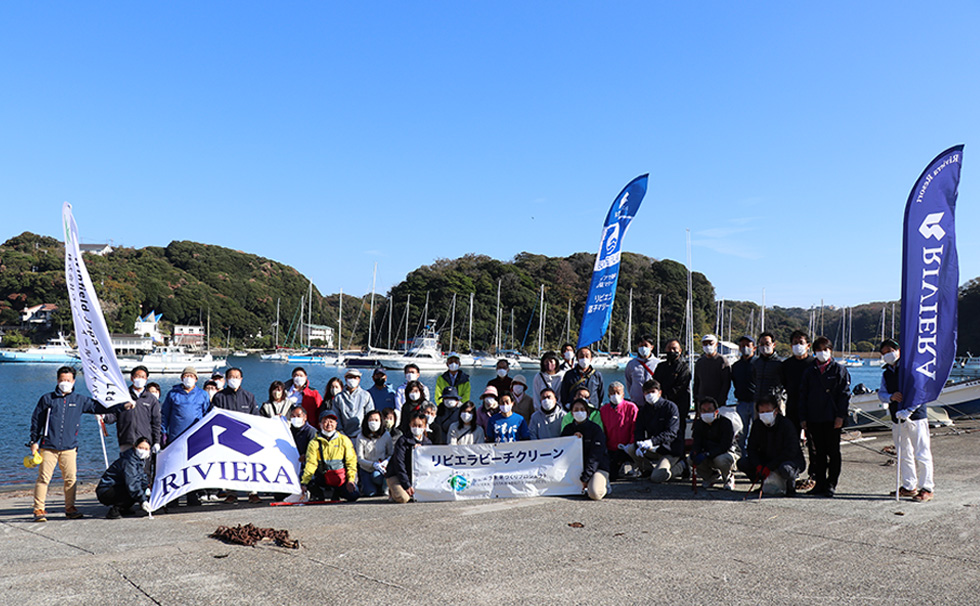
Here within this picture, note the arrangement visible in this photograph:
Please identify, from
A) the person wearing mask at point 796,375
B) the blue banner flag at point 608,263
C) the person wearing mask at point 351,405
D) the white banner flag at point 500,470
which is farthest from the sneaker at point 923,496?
the person wearing mask at point 351,405

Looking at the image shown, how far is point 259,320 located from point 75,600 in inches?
5009

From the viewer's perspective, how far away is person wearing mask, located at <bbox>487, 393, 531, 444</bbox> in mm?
10062

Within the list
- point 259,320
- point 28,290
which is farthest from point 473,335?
point 28,290

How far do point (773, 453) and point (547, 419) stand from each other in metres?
3.05

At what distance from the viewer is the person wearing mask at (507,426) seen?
33.0 feet

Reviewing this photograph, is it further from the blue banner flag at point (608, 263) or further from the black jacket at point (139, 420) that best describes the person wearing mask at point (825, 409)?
the black jacket at point (139, 420)

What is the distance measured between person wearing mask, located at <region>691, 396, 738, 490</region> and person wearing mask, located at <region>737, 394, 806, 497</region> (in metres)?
0.29

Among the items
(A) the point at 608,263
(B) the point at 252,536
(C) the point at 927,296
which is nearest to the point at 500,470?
(B) the point at 252,536

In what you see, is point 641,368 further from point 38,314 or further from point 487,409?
point 38,314

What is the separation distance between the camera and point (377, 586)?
5449mm

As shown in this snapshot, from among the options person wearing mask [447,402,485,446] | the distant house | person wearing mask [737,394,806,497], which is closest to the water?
person wearing mask [447,402,485,446]

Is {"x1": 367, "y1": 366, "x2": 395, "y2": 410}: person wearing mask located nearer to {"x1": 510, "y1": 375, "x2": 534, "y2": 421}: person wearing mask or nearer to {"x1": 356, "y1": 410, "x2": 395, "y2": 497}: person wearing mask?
{"x1": 356, "y1": 410, "x2": 395, "y2": 497}: person wearing mask

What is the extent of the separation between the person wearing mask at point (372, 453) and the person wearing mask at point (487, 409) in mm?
1385

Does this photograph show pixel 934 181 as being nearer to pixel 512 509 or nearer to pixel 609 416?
pixel 609 416
